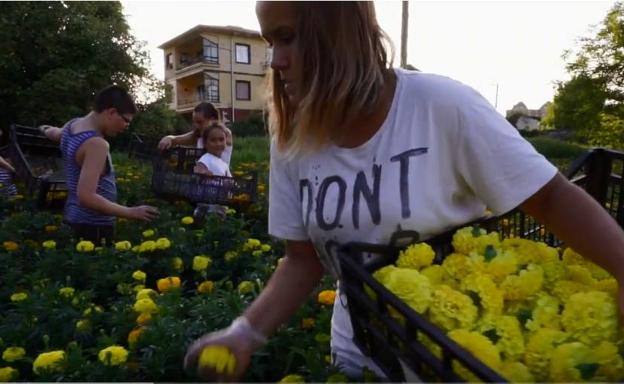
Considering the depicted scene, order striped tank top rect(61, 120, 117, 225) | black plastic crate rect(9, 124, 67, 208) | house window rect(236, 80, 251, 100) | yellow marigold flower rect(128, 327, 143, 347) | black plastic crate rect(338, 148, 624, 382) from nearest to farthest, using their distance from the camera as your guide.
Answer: black plastic crate rect(338, 148, 624, 382), yellow marigold flower rect(128, 327, 143, 347), striped tank top rect(61, 120, 117, 225), black plastic crate rect(9, 124, 67, 208), house window rect(236, 80, 251, 100)

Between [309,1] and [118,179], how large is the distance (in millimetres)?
6051

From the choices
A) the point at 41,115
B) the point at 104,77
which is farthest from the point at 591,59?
the point at 41,115

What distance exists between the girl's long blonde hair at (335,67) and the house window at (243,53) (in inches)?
1418

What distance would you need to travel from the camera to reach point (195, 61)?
36969 millimetres

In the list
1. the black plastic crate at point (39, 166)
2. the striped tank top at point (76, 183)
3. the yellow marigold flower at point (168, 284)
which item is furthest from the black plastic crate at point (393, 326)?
the black plastic crate at point (39, 166)

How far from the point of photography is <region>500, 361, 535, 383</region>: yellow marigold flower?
2.48ft

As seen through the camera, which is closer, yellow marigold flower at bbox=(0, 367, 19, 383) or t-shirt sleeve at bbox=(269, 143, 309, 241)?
t-shirt sleeve at bbox=(269, 143, 309, 241)

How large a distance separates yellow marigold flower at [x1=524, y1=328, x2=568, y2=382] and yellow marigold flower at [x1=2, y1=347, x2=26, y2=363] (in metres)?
1.74

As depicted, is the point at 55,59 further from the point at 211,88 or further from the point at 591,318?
the point at 591,318

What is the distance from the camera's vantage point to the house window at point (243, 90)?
3655cm

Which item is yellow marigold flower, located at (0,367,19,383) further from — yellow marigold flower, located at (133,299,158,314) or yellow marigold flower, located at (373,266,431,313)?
yellow marigold flower, located at (373,266,431,313)

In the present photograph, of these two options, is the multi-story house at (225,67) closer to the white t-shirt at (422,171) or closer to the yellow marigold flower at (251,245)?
the yellow marigold flower at (251,245)

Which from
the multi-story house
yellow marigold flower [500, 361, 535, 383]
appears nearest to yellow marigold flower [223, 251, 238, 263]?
yellow marigold flower [500, 361, 535, 383]

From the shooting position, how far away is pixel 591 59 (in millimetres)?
20812
